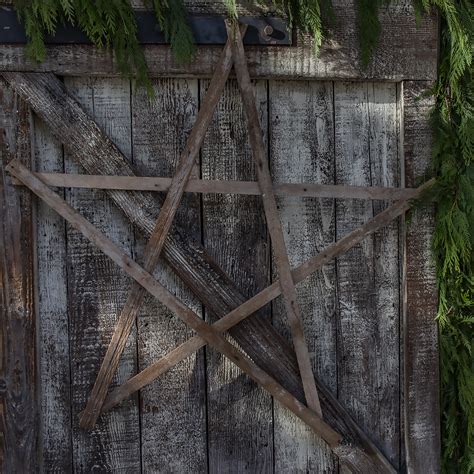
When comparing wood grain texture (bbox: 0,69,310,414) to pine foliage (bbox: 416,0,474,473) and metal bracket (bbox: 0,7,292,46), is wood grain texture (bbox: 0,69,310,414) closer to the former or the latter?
metal bracket (bbox: 0,7,292,46)

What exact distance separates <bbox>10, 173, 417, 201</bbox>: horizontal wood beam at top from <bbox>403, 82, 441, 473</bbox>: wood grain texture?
0.17m

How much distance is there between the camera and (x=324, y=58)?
2.49 metres

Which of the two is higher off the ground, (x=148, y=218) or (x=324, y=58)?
(x=324, y=58)

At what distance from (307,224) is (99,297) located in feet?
2.97

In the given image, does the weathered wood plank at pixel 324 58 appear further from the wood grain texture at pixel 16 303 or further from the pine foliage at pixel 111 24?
the wood grain texture at pixel 16 303

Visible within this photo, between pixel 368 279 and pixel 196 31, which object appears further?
pixel 368 279

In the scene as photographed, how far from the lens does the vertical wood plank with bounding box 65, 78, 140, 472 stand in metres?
2.48

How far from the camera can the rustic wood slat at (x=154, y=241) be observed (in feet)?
7.89

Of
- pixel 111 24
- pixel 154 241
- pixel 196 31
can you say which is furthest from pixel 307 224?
pixel 111 24

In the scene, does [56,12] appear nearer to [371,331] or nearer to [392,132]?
[392,132]

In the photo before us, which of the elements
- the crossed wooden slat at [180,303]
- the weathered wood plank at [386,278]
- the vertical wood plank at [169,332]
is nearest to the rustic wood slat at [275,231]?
the crossed wooden slat at [180,303]

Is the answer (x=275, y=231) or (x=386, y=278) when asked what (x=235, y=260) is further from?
(x=386, y=278)

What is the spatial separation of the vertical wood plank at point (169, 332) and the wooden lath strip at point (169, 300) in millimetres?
137

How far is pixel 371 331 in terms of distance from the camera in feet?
8.70
